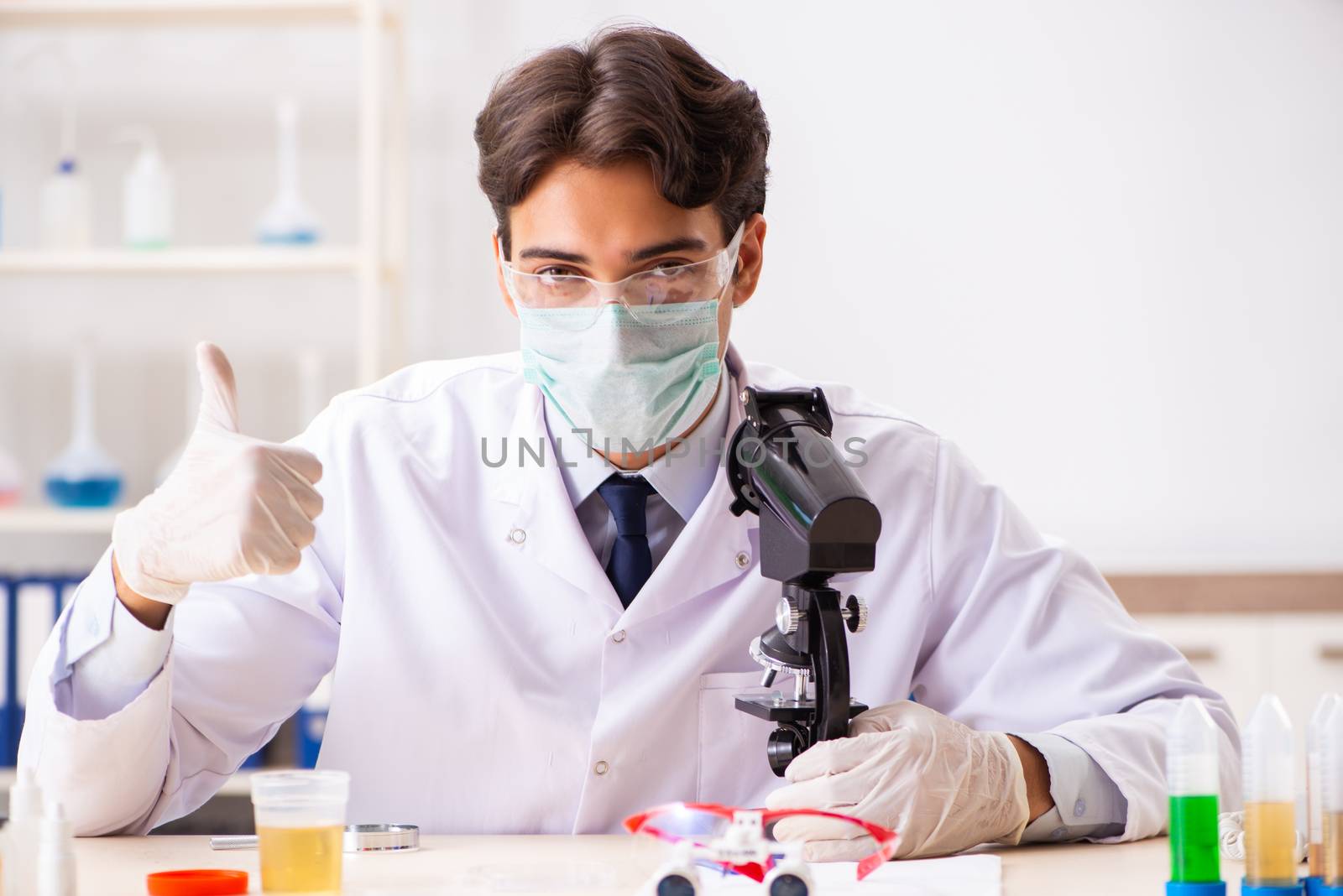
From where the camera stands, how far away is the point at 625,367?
142 cm

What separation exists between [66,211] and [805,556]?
230cm

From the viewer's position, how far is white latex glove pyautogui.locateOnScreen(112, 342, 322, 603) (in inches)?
42.5

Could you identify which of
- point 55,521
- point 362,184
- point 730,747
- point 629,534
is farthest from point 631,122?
point 55,521

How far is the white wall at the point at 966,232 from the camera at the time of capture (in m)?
2.88

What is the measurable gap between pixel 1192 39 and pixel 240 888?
273 cm

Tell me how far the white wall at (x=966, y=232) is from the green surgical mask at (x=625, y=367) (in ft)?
4.90

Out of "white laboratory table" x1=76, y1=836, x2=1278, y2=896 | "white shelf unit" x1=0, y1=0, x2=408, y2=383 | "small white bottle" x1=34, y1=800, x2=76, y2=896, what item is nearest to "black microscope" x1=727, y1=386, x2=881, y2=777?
"white laboratory table" x1=76, y1=836, x2=1278, y2=896

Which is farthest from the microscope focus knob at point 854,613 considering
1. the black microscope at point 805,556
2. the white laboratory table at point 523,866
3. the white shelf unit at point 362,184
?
the white shelf unit at point 362,184

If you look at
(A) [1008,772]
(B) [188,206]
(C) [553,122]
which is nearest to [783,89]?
(B) [188,206]

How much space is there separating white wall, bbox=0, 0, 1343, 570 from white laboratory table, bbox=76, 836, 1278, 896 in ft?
5.94

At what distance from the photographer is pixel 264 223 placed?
274 cm

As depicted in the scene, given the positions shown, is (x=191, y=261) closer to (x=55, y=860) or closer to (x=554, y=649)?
(x=554, y=649)

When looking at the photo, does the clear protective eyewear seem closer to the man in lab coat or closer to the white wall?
the man in lab coat

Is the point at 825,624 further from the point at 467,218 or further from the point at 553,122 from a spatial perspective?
the point at 467,218
